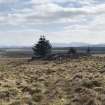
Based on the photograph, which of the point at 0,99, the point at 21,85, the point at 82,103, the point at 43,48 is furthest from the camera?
the point at 43,48

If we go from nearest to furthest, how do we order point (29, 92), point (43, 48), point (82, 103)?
point (82, 103) → point (29, 92) → point (43, 48)

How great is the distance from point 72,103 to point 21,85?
7198mm

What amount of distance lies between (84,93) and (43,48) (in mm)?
82534

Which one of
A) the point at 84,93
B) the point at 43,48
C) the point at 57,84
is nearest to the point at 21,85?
the point at 57,84

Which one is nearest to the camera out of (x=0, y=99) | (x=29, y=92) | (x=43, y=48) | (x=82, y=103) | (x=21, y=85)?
(x=82, y=103)

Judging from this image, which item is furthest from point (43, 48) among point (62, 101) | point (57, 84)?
point (62, 101)

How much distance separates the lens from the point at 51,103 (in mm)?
18266

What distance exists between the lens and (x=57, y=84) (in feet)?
81.5

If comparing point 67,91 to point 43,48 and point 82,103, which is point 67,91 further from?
point 43,48

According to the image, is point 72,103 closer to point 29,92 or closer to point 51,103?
point 51,103

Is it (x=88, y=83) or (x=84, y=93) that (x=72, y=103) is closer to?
(x=84, y=93)

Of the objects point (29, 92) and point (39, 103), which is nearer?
point (39, 103)

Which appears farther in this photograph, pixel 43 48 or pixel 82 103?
pixel 43 48

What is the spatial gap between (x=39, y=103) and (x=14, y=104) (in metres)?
1.31
